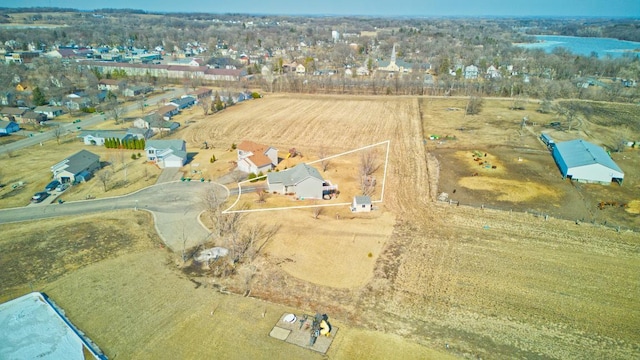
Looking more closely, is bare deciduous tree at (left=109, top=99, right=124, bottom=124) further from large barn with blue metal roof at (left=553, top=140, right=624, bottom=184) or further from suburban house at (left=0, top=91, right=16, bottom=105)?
large barn with blue metal roof at (left=553, top=140, right=624, bottom=184)

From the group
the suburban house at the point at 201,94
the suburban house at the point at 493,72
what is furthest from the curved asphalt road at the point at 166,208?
the suburban house at the point at 493,72

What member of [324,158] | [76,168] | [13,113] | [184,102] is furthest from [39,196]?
[184,102]

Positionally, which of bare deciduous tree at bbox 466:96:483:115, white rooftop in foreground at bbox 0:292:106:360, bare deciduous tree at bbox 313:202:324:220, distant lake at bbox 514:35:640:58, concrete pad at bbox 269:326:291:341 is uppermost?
distant lake at bbox 514:35:640:58

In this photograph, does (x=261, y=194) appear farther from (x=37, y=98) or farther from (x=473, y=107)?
(x=37, y=98)

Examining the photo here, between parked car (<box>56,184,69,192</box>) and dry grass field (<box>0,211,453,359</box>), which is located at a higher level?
parked car (<box>56,184,69,192</box>)

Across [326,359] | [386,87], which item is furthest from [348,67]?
[326,359]

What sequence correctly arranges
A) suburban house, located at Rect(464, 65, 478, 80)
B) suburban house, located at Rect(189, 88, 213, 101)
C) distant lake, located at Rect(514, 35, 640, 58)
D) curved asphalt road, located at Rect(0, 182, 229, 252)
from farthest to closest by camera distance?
distant lake, located at Rect(514, 35, 640, 58), suburban house, located at Rect(464, 65, 478, 80), suburban house, located at Rect(189, 88, 213, 101), curved asphalt road, located at Rect(0, 182, 229, 252)

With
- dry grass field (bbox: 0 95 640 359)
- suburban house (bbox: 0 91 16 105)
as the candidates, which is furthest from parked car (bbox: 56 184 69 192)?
suburban house (bbox: 0 91 16 105)
